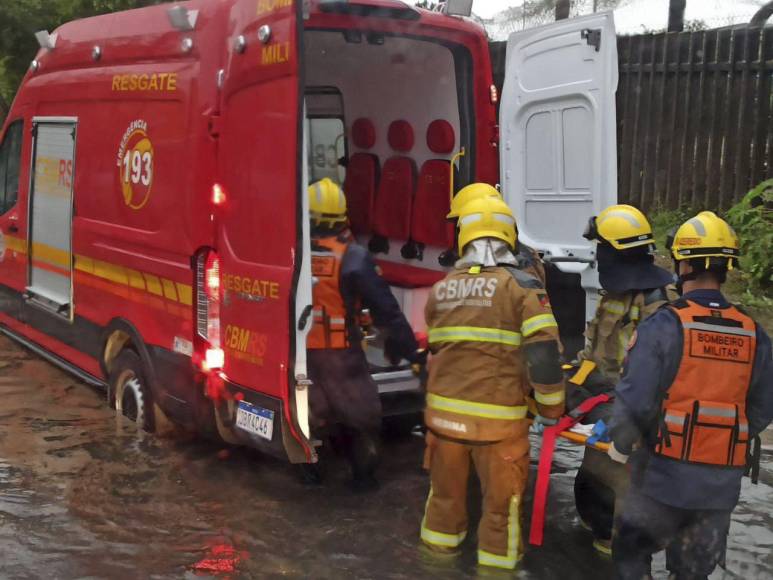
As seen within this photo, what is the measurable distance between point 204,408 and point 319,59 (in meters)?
3.24

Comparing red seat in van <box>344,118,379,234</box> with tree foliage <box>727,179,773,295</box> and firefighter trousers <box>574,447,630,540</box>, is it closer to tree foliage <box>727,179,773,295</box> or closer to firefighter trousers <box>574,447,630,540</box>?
firefighter trousers <box>574,447,630,540</box>

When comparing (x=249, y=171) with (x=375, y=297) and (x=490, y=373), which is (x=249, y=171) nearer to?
(x=375, y=297)

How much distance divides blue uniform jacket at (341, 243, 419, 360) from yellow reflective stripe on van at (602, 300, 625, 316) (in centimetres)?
110

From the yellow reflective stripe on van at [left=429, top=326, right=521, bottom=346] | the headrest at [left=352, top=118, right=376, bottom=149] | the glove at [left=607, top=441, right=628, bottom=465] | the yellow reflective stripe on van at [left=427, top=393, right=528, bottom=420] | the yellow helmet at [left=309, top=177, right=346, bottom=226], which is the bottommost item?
the glove at [left=607, top=441, right=628, bottom=465]

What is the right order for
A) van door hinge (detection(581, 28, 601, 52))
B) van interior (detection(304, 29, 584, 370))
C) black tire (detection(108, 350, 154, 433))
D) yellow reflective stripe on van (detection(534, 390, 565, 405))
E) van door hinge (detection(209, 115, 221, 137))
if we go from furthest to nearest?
van interior (detection(304, 29, 584, 370)) < black tire (detection(108, 350, 154, 433)) < van door hinge (detection(581, 28, 601, 52)) < van door hinge (detection(209, 115, 221, 137)) < yellow reflective stripe on van (detection(534, 390, 565, 405))

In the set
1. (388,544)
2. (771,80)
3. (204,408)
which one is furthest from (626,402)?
(771,80)

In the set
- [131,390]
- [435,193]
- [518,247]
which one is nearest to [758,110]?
[435,193]

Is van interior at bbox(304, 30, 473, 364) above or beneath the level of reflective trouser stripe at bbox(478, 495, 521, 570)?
above

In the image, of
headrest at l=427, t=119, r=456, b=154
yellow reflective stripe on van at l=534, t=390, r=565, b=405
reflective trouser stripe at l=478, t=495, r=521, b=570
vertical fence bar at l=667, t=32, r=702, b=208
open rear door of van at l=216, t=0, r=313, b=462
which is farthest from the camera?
vertical fence bar at l=667, t=32, r=702, b=208

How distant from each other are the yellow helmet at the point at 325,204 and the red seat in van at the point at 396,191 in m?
2.07

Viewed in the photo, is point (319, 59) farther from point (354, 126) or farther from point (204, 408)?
point (204, 408)

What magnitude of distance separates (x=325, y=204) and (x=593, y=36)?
1.88 m

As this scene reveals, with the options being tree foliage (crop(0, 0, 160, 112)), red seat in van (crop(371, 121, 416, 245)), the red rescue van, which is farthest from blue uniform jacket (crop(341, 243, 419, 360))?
tree foliage (crop(0, 0, 160, 112))

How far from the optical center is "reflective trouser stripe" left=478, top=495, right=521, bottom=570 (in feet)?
13.8
